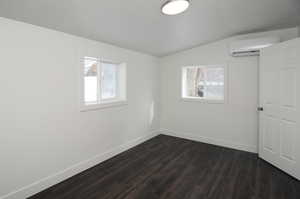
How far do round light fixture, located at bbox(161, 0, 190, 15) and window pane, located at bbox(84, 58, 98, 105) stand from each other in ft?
4.86

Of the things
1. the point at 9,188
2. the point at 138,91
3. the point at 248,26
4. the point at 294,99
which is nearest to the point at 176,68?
the point at 138,91

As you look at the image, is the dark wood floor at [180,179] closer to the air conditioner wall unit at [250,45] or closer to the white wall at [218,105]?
the white wall at [218,105]

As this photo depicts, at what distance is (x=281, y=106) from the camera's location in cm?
251

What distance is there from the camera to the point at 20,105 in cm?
183

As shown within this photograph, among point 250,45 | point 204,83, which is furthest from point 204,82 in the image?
point 250,45

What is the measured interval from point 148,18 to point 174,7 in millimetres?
422

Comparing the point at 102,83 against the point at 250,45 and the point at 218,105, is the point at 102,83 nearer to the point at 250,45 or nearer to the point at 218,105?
the point at 218,105

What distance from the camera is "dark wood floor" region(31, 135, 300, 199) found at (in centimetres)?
198

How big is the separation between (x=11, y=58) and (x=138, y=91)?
2.35 meters

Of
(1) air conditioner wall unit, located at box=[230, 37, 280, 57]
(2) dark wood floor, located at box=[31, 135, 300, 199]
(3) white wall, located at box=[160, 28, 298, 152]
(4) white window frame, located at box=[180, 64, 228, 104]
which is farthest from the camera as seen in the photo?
(4) white window frame, located at box=[180, 64, 228, 104]

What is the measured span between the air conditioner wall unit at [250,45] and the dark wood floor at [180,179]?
79.3 inches

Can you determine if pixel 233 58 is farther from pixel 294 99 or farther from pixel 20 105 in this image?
pixel 20 105

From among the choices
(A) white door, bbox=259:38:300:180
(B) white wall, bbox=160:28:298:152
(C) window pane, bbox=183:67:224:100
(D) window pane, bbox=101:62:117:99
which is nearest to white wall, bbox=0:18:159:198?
(D) window pane, bbox=101:62:117:99

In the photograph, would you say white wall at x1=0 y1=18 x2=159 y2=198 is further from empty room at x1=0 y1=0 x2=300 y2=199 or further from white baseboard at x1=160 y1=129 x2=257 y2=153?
white baseboard at x1=160 y1=129 x2=257 y2=153
